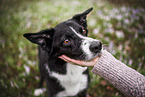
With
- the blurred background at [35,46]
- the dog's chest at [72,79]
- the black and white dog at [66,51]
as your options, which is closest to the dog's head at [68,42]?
the black and white dog at [66,51]

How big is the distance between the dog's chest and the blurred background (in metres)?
0.78

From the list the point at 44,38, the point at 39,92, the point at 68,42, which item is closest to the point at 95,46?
the point at 68,42

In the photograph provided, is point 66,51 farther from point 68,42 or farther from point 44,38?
point 44,38

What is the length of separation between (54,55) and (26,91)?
71.6 inches

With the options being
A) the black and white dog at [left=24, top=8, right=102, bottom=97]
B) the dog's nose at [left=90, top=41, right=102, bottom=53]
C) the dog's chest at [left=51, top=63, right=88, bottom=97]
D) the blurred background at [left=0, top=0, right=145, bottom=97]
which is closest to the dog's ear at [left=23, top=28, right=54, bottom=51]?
the black and white dog at [left=24, top=8, right=102, bottom=97]

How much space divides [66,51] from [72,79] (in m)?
0.72

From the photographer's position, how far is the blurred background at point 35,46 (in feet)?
9.97

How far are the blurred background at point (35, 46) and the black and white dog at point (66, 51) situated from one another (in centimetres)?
83

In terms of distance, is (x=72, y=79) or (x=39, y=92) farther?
(x=39, y=92)

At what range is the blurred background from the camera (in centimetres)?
304

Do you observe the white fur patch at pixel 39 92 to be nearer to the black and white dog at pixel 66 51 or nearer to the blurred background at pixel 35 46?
the blurred background at pixel 35 46

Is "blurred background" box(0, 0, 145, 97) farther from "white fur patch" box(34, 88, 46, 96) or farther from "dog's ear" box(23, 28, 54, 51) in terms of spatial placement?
"dog's ear" box(23, 28, 54, 51)

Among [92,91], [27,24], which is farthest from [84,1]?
[92,91]

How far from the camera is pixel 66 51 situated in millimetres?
1975
